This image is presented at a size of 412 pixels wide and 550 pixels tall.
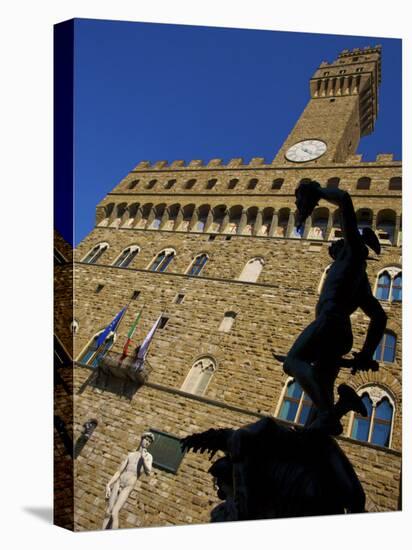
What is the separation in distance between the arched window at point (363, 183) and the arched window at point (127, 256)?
638cm

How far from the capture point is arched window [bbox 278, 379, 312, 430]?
9547 millimetres

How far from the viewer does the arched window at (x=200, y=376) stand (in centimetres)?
1052

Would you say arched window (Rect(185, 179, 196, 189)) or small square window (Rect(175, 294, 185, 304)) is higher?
arched window (Rect(185, 179, 196, 189))

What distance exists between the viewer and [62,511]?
21.4 feet

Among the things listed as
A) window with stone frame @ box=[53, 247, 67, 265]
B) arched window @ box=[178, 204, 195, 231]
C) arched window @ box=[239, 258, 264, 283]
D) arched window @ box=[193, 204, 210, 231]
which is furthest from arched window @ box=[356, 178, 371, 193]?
window with stone frame @ box=[53, 247, 67, 265]

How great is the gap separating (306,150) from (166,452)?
11017 mm

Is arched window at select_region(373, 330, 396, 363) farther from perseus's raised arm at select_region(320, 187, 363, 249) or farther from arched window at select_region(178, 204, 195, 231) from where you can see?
arched window at select_region(178, 204, 195, 231)

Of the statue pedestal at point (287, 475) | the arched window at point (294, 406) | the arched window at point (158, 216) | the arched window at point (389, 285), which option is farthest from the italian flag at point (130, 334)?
the statue pedestal at point (287, 475)

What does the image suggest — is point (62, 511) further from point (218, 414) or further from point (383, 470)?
point (383, 470)

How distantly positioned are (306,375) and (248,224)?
11735 mm

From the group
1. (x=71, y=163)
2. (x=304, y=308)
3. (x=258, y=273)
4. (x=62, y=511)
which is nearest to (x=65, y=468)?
(x=62, y=511)

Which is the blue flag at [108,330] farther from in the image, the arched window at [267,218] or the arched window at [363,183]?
the arched window at [363,183]

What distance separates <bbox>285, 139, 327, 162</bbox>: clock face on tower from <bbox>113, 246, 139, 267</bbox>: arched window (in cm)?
572

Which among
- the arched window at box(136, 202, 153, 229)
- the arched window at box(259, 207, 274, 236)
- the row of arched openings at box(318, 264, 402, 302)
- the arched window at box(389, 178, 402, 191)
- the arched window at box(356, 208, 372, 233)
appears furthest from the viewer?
the arched window at box(136, 202, 153, 229)
